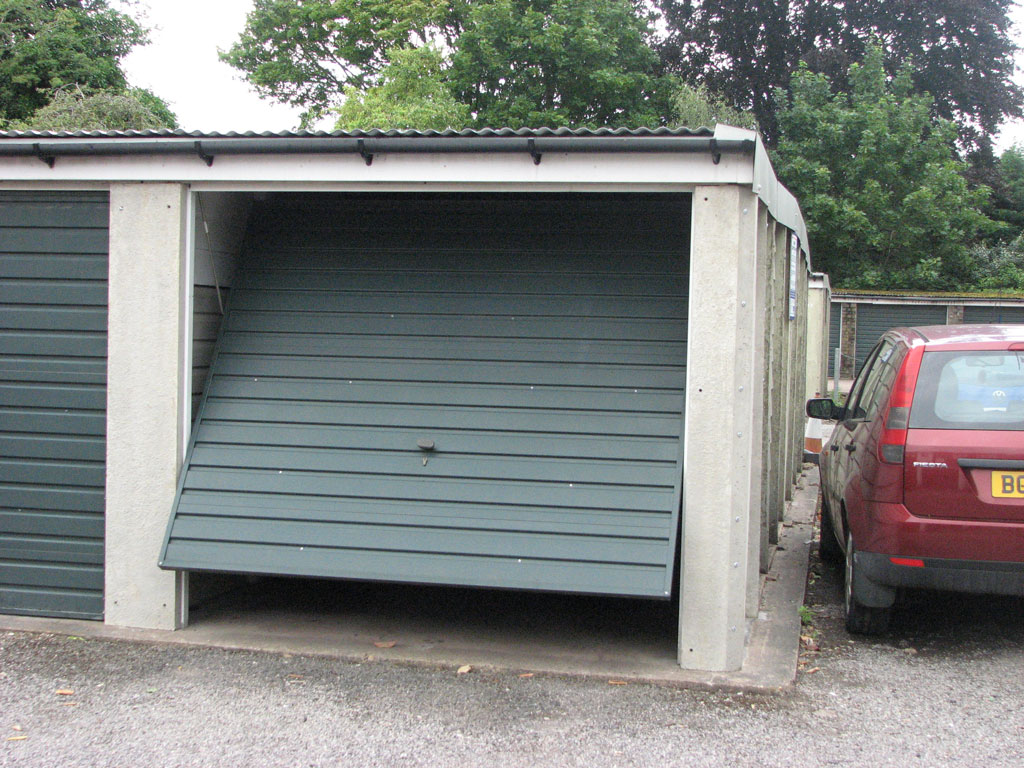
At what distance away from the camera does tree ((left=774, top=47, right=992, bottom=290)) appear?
32641mm

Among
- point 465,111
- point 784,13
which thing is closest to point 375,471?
point 465,111

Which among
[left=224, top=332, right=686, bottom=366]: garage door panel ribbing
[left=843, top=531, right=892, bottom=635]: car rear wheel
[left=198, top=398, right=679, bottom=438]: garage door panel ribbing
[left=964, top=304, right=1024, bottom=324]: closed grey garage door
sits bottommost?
[left=843, top=531, right=892, bottom=635]: car rear wheel

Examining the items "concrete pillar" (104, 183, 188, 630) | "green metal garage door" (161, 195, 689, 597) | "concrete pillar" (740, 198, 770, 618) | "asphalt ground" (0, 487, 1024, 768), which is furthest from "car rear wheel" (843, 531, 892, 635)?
"concrete pillar" (104, 183, 188, 630)

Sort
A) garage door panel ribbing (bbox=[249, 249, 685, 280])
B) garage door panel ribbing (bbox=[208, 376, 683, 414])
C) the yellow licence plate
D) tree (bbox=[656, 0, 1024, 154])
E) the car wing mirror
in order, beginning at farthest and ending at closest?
tree (bbox=[656, 0, 1024, 154])
the car wing mirror
garage door panel ribbing (bbox=[249, 249, 685, 280])
garage door panel ribbing (bbox=[208, 376, 683, 414])
the yellow licence plate

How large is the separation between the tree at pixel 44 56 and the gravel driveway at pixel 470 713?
92.9 feet

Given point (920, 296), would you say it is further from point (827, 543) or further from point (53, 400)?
point (53, 400)

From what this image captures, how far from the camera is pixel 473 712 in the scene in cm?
469

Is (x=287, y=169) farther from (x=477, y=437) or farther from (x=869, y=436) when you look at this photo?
(x=869, y=436)

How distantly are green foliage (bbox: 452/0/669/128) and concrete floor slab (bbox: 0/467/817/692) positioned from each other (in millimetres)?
27145

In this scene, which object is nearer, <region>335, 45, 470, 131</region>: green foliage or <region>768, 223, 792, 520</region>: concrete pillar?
<region>768, 223, 792, 520</region>: concrete pillar

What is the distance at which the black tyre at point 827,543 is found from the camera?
25.1ft

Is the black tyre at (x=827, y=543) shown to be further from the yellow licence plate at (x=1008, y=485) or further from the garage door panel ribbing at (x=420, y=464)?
the garage door panel ribbing at (x=420, y=464)

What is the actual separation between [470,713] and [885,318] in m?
28.3

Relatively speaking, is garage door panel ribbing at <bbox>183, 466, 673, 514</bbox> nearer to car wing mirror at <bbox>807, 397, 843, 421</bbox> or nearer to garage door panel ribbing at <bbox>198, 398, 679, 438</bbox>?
garage door panel ribbing at <bbox>198, 398, 679, 438</bbox>
